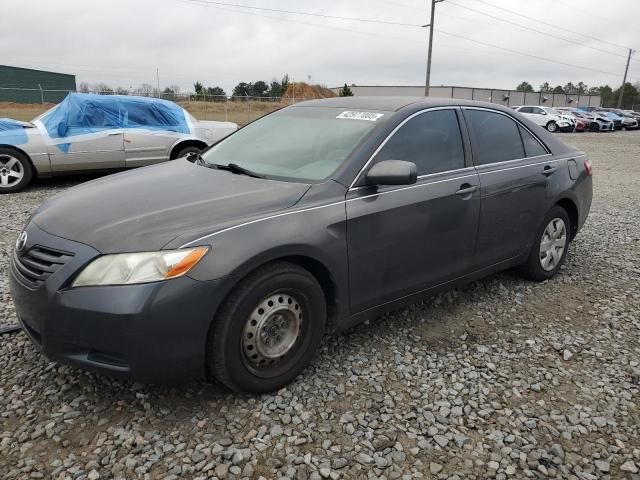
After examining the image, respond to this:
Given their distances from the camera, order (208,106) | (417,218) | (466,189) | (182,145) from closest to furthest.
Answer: (417,218) → (466,189) → (182,145) → (208,106)

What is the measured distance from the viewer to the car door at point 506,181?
3.82m

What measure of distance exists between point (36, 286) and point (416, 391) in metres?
2.06

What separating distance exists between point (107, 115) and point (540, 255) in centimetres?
730

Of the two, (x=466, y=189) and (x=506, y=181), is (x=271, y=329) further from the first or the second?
(x=506, y=181)

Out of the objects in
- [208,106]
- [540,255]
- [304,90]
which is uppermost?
[304,90]

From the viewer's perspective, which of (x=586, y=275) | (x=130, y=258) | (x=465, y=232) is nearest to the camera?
(x=130, y=258)

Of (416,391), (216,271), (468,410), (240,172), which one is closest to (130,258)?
(216,271)

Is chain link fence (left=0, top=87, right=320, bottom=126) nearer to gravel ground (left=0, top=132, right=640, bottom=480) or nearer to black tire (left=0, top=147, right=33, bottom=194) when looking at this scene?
black tire (left=0, top=147, right=33, bottom=194)

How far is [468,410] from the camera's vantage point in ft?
9.06

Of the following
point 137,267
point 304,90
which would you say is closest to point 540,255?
point 137,267

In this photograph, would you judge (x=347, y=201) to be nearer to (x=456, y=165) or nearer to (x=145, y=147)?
(x=456, y=165)

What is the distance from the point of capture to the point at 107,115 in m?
8.70

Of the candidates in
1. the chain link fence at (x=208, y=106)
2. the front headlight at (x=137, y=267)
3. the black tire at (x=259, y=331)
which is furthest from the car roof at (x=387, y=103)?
the chain link fence at (x=208, y=106)

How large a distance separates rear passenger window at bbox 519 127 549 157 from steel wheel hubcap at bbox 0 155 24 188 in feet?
23.9
